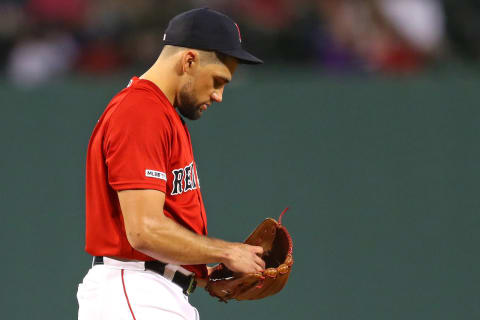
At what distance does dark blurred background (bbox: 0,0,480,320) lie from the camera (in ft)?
13.4

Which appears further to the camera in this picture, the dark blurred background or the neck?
the dark blurred background

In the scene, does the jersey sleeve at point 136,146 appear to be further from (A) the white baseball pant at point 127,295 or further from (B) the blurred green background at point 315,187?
(B) the blurred green background at point 315,187

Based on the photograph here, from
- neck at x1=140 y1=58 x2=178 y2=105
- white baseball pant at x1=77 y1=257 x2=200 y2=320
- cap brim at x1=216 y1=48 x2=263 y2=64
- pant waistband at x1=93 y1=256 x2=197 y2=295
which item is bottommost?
white baseball pant at x1=77 y1=257 x2=200 y2=320

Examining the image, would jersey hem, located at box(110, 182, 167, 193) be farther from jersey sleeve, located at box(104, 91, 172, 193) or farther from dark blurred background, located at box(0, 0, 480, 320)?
dark blurred background, located at box(0, 0, 480, 320)

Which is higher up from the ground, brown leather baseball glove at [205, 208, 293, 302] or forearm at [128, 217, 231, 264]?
forearm at [128, 217, 231, 264]

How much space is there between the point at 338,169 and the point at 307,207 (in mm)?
295

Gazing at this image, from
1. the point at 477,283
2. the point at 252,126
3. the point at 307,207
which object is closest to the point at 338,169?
the point at 307,207

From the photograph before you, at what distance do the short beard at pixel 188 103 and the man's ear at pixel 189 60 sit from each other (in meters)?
0.04

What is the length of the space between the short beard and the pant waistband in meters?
0.48

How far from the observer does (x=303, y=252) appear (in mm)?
4125

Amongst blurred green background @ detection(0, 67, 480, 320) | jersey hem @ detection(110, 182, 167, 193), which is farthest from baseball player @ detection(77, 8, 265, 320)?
blurred green background @ detection(0, 67, 480, 320)

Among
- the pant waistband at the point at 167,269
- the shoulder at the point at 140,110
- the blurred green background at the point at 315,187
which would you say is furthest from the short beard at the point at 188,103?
the blurred green background at the point at 315,187

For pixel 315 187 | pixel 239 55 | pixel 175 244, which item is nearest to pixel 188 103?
pixel 239 55

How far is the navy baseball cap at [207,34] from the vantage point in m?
2.09
